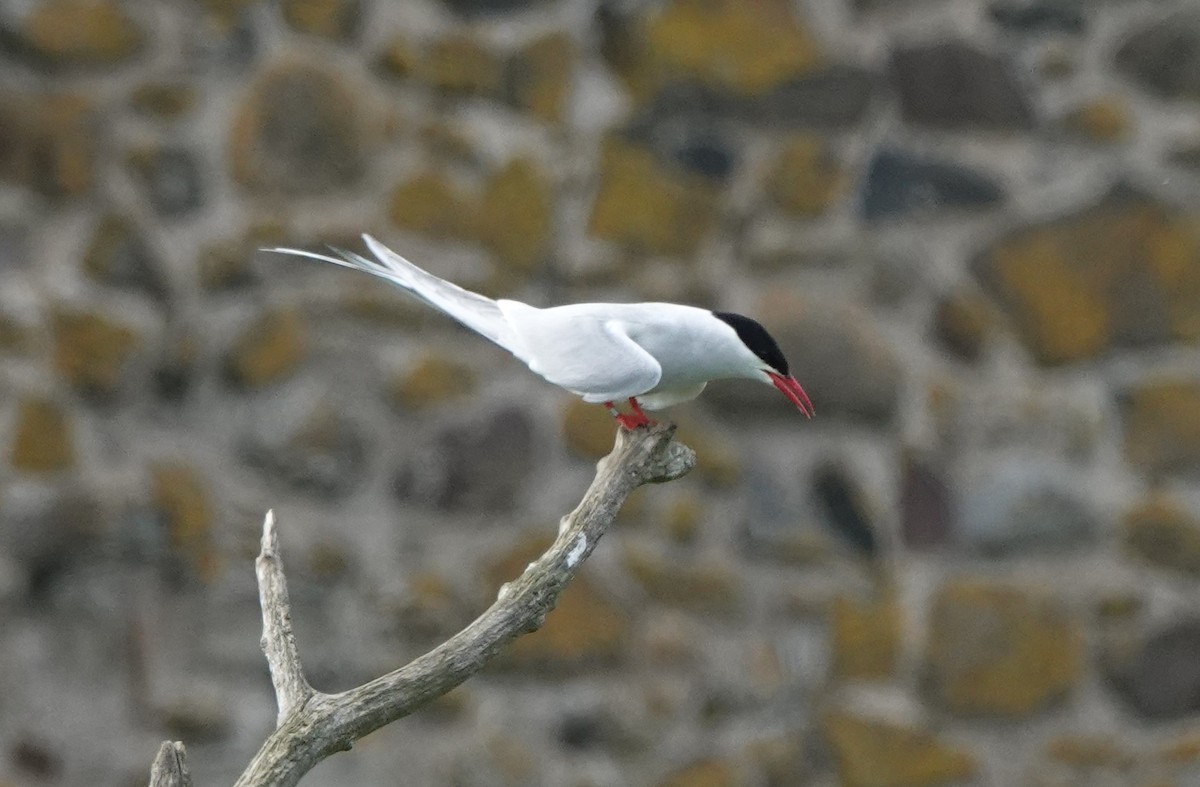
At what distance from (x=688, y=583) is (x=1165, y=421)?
3.01ft

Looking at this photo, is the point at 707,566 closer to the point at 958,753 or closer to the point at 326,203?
the point at 958,753

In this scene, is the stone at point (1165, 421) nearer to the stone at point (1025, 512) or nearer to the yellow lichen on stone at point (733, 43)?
the stone at point (1025, 512)

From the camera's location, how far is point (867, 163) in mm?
2896

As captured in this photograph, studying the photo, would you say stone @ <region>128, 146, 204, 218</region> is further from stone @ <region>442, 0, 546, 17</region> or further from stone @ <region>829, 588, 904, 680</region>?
stone @ <region>829, 588, 904, 680</region>

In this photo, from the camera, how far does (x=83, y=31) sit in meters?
2.65

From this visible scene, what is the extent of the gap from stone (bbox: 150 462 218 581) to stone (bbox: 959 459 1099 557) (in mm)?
1342

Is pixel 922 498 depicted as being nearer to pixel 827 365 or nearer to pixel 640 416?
pixel 827 365

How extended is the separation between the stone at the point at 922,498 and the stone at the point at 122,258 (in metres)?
1.36

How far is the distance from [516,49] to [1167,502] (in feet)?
4.70

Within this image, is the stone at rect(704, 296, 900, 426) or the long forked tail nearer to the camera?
the long forked tail

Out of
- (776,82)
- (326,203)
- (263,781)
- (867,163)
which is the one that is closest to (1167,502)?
(867,163)

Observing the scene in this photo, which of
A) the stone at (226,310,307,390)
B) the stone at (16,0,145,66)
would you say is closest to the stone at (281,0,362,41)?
the stone at (16,0,145,66)

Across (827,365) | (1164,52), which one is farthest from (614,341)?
(1164,52)

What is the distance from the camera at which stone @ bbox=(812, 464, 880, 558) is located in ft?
9.53
